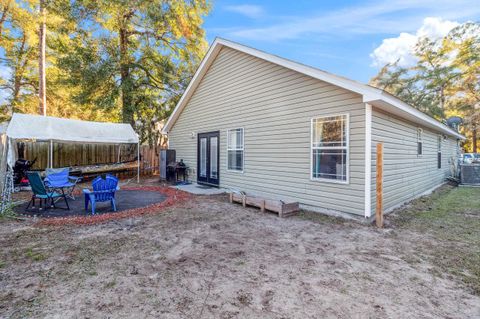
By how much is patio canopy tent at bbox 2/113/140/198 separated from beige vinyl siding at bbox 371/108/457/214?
10.0 m

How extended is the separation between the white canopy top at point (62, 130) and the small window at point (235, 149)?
5356 millimetres

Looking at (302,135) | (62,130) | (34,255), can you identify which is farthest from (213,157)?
(34,255)

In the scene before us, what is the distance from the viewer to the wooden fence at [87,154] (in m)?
11.4

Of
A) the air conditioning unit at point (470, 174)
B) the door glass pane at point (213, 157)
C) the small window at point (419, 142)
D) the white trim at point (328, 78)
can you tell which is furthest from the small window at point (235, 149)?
the air conditioning unit at point (470, 174)

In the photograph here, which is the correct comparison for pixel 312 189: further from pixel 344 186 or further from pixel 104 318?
pixel 104 318

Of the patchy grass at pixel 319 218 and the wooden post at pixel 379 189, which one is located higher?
the wooden post at pixel 379 189

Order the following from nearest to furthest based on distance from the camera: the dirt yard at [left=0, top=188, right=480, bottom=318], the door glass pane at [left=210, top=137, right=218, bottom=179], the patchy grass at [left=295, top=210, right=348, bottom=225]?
the dirt yard at [left=0, top=188, right=480, bottom=318] → the patchy grass at [left=295, top=210, right=348, bottom=225] → the door glass pane at [left=210, top=137, right=218, bottom=179]

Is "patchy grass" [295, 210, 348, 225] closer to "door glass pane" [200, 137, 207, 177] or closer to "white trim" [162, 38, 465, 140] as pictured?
"white trim" [162, 38, 465, 140]

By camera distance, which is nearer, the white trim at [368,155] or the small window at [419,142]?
the white trim at [368,155]

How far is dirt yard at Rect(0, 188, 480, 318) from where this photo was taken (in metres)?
2.27

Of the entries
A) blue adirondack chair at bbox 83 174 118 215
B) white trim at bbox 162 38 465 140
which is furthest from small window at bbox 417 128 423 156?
blue adirondack chair at bbox 83 174 118 215

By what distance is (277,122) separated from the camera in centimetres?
687

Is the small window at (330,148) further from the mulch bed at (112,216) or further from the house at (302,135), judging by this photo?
the mulch bed at (112,216)

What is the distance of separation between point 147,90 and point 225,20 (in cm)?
629
